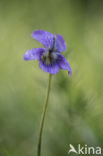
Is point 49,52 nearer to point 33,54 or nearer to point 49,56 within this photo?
point 49,56

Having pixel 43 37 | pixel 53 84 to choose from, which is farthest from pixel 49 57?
pixel 53 84

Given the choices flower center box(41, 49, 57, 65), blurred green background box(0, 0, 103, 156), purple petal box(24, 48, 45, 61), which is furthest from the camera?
blurred green background box(0, 0, 103, 156)

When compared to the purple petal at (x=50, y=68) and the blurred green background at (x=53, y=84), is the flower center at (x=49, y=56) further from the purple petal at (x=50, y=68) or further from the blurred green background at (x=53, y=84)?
the blurred green background at (x=53, y=84)

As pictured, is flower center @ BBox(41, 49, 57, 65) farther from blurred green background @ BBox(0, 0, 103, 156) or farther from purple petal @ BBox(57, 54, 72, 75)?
blurred green background @ BBox(0, 0, 103, 156)

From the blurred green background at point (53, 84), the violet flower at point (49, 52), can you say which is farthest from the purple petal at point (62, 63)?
the blurred green background at point (53, 84)

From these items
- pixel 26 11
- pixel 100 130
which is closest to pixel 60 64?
pixel 100 130

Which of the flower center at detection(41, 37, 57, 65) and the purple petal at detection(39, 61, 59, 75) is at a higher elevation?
the flower center at detection(41, 37, 57, 65)

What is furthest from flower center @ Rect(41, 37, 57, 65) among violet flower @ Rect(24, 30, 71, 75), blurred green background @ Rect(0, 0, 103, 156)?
blurred green background @ Rect(0, 0, 103, 156)
